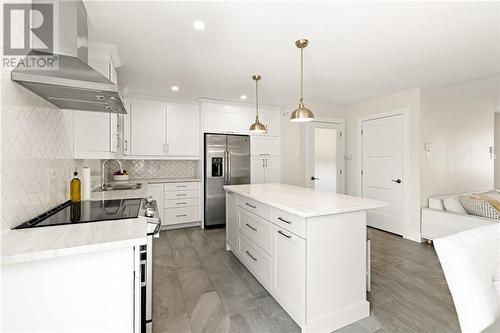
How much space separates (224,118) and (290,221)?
3043mm

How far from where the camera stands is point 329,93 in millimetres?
3895

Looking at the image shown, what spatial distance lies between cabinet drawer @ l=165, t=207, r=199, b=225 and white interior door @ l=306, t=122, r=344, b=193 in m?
2.31

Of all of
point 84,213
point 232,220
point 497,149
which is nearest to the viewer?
point 84,213

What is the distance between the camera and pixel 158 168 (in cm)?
442

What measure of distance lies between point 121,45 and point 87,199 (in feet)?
5.10

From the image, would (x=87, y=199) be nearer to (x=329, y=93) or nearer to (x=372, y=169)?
(x=329, y=93)

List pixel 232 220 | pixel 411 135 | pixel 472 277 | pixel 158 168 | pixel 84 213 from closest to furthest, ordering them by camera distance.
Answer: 1. pixel 472 277
2. pixel 84 213
3. pixel 232 220
4. pixel 411 135
5. pixel 158 168

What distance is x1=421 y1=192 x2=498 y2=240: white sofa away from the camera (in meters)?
2.87

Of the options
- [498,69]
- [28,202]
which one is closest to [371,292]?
[28,202]

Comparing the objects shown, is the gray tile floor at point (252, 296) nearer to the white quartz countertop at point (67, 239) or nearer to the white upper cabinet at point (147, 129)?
the white quartz countertop at point (67, 239)

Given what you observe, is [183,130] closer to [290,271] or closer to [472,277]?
[290,271]

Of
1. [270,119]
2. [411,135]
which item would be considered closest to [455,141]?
[411,135]

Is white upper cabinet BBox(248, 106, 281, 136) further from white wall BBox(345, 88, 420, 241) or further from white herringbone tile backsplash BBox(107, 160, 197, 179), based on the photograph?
white wall BBox(345, 88, 420, 241)

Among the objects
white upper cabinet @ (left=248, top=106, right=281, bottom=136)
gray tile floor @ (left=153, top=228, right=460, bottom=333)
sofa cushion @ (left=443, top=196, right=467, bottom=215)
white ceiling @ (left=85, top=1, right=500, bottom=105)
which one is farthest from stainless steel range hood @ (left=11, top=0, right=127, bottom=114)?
sofa cushion @ (left=443, top=196, right=467, bottom=215)
